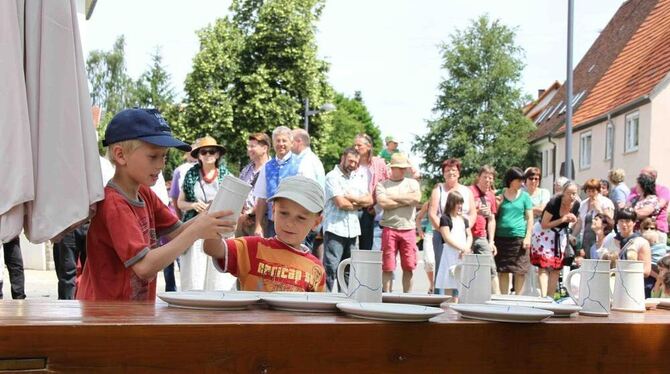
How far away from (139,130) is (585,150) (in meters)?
42.6

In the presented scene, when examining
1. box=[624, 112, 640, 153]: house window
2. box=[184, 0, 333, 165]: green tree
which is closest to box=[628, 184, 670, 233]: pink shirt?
box=[624, 112, 640, 153]: house window

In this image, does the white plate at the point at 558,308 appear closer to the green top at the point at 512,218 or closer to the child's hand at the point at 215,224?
the child's hand at the point at 215,224

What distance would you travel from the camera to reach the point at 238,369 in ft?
8.42

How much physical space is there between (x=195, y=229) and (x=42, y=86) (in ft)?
2.71

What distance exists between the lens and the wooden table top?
2504 mm

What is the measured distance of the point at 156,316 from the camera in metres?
2.67

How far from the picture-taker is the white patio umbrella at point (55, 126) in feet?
11.1

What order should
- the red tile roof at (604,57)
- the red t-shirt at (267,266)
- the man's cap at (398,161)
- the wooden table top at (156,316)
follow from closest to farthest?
the wooden table top at (156,316)
the red t-shirt at (267,266)
the man's cap at (398,161)
the red tile roof at (604,57)

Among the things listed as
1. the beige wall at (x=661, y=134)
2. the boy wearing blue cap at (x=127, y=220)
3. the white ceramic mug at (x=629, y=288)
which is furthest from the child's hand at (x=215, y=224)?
the beige wall at (x=661, y=134)

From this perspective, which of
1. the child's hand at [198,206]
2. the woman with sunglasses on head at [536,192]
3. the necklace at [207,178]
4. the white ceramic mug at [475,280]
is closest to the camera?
the white ceramic mug at [475,280]

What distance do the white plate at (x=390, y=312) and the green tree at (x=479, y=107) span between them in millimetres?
50635

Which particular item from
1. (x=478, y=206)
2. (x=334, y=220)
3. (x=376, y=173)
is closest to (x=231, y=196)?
(x=334, y=220)

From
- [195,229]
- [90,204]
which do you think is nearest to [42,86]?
[90,204]

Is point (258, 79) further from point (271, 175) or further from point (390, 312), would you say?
point (390, 312)
